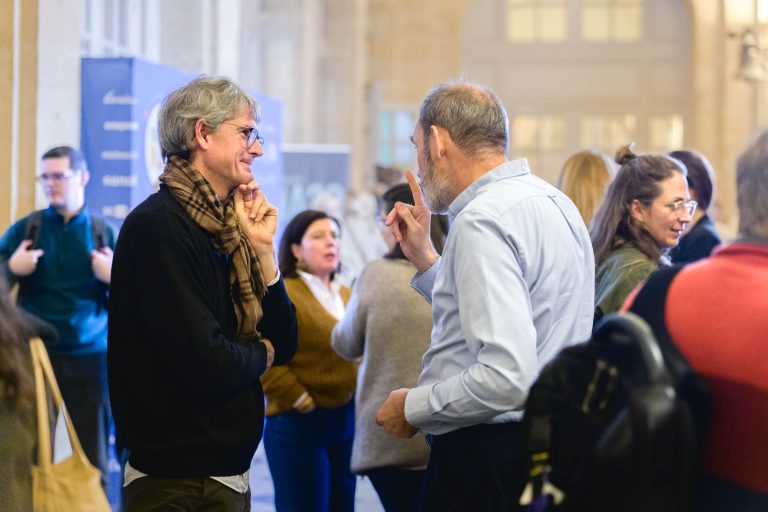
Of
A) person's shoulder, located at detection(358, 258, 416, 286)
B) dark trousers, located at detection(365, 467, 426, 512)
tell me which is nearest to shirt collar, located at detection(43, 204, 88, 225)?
person's shoulder, located at detection(358, 258, 416, 286)

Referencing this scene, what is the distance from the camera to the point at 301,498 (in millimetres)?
4344

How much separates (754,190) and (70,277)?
3.80 meters

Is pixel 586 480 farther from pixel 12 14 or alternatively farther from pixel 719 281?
pixel 12 14

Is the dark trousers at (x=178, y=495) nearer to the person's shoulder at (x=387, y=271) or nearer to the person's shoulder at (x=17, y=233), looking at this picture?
the person's shoulder at (x=387, y=271)

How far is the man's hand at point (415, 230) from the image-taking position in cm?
317

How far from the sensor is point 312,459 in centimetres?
443

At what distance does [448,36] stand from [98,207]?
1240cm

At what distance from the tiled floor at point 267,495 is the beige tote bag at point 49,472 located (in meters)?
3.58

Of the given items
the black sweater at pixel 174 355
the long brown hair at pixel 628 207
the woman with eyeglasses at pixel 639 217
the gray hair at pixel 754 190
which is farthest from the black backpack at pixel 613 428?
the long brown hair at pixel 628 207

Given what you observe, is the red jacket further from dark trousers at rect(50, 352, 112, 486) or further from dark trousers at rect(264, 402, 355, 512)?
dark trousers at rect(50, 352, 112, 486)

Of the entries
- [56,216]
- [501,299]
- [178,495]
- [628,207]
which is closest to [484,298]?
[501,299]

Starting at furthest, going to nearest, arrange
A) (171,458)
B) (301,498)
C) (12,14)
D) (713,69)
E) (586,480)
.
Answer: (713,69)
(12,14)
(301,498)
(171,458)
(586,480)

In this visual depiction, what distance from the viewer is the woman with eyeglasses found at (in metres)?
3.69

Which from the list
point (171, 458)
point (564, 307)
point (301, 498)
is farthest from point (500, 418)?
point (301, 498)
